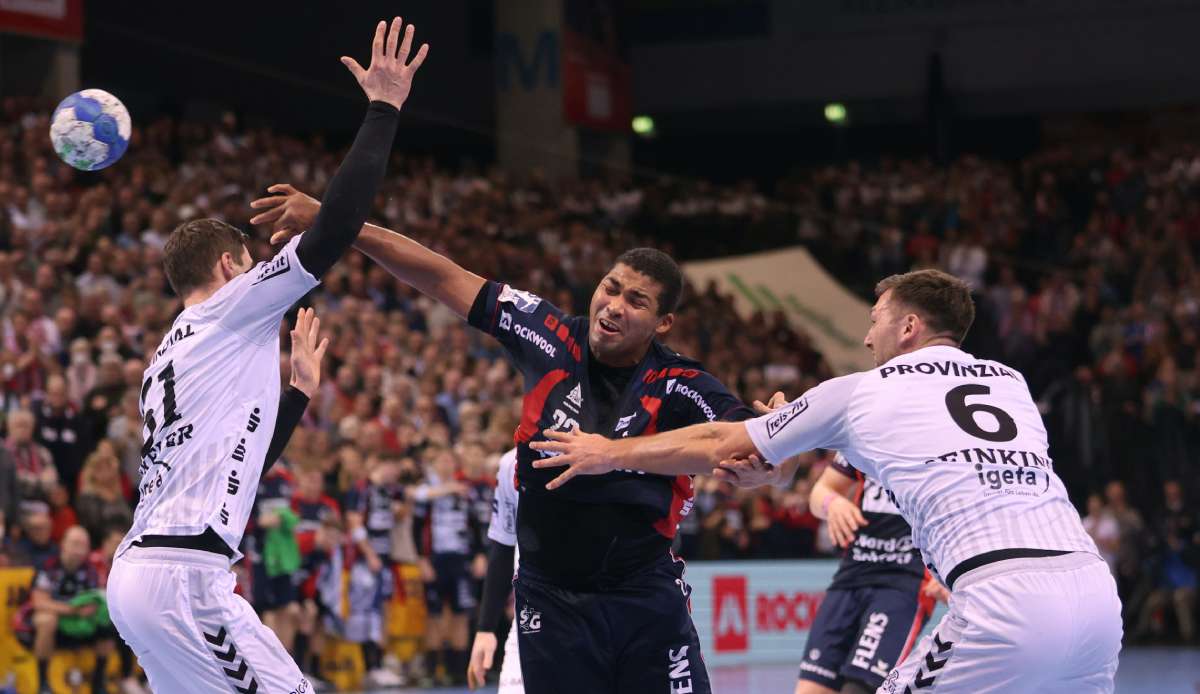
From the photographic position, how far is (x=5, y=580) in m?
12.8

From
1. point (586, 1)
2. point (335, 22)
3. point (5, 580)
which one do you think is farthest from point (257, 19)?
point (5, 580)

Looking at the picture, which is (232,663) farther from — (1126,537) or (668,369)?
(1126,537)

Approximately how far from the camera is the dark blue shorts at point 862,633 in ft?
26.6

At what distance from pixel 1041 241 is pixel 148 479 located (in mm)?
21461

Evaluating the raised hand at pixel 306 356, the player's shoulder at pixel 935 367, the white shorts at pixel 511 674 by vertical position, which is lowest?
the white shorts at pixel 511 674

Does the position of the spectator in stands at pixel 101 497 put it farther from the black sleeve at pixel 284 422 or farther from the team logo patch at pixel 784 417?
the team logo patch at pixel 784 417

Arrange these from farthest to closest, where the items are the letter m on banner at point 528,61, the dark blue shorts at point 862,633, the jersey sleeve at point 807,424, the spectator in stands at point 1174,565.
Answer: the letter m on banner at point 528,61, the spectator in stands at point 1174,565, the dark blue shorts at point 862,633, the jersey sleeve at point 807,424

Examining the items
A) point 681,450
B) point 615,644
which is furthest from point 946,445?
point 615,644

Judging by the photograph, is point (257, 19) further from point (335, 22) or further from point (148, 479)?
point (148, 479)

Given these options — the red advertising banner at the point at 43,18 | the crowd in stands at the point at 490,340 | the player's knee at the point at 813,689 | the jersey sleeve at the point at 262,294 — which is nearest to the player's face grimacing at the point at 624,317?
the jersey sleeve at the point at 262,294

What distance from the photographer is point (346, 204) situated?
5.48m

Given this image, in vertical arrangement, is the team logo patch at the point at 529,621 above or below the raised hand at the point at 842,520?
below

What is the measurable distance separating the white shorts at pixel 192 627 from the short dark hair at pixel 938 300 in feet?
8.69

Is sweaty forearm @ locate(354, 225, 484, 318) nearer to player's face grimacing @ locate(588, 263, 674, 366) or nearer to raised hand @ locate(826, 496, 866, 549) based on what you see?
player's face grimacing @ locate(588, 263, 674, 366)
